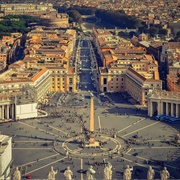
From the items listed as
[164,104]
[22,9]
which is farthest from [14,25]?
[164,104]

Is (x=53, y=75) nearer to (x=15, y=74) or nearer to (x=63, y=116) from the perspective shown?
(x=15, y=74)

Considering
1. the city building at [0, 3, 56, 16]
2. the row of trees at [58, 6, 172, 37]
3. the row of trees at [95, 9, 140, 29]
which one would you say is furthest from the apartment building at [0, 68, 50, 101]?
the city building at [0, 3, 56, 16]

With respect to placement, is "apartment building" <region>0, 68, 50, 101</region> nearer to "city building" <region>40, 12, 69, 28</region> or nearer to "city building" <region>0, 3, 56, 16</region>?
"city building" <region>40, 12, 69, 28</region>

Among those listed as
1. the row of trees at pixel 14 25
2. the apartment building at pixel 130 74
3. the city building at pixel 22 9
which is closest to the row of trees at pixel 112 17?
the city building at pixel 22 9

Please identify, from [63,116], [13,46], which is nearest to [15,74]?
[63,116]

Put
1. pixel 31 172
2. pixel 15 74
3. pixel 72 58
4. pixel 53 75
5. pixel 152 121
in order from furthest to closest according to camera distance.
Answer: pixel 72 58, pixel 53 75, pixel 15 74, pixel 152 121, pixel 31 172

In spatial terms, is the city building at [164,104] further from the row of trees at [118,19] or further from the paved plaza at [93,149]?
the row of trees at [118,19]
